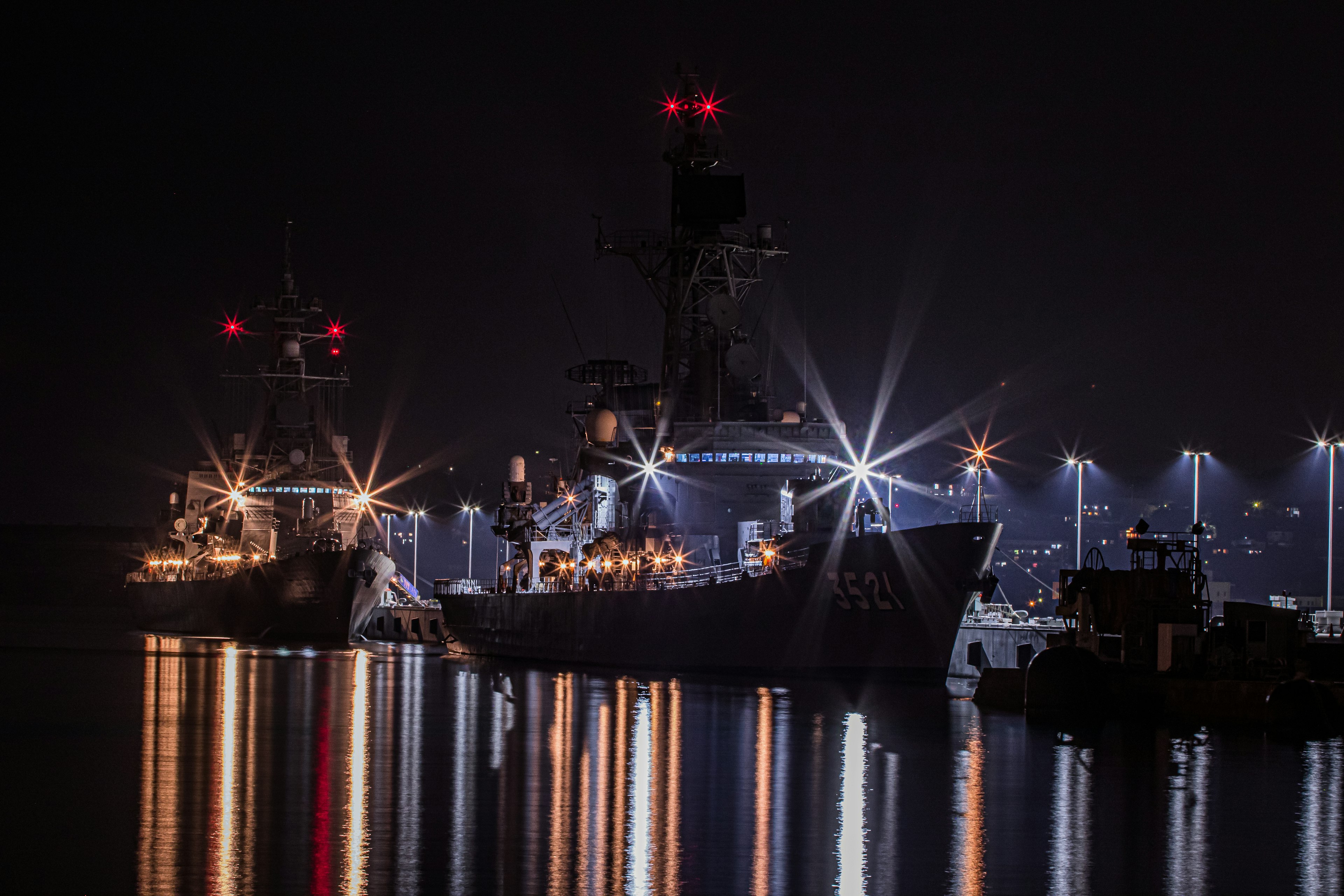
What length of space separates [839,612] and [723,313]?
8.90 metres

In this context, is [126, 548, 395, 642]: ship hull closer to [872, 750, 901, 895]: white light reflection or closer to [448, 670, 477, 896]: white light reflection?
[448, 670, 477, 896]: white light reflection

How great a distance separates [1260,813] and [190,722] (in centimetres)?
1478

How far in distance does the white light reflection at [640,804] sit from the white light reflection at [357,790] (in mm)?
1909

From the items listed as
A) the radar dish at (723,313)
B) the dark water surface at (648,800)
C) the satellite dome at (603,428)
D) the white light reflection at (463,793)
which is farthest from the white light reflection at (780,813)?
the satellite dome at (603,428)

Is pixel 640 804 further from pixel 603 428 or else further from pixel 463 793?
pixel 603 428

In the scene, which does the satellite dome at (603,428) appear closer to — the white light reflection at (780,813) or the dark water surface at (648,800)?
the dark water surface at (648,800)

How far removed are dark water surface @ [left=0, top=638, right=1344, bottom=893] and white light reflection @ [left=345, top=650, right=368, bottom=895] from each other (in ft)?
0.14

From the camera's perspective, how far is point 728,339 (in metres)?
34.1

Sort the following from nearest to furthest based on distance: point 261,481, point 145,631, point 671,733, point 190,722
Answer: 1. point 671,733
2. point 190,722
3. point 261,481
4. point 145,631

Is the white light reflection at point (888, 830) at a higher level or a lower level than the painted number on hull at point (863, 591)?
lower

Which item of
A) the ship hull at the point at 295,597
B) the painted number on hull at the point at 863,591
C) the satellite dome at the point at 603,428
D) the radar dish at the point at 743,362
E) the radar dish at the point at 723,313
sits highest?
the radar dish at the point at 723,313

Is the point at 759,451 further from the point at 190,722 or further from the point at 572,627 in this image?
the point at 190,722

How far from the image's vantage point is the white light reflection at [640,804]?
9.76 metres

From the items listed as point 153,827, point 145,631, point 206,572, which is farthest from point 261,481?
point 153,827
